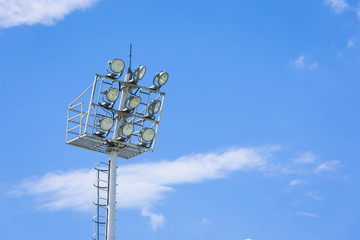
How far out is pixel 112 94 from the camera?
116ft

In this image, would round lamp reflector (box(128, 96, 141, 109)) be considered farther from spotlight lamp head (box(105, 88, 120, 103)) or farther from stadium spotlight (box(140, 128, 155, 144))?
stadium spotlight (box(140, 128, 155, 144))

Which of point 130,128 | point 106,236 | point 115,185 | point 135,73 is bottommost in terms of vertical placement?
point 106,236

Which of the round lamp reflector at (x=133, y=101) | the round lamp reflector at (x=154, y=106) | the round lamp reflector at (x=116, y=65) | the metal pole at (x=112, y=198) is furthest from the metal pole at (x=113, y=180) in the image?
the round lamp reflector at (x=154, y=106)

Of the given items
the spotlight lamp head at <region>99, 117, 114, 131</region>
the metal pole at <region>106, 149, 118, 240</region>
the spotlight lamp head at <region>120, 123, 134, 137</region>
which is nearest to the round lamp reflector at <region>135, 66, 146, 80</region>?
the spotlight lamp head at <region>120, 123, 134, 137</region>

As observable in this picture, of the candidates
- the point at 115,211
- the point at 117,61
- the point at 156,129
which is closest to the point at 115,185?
the point at 115,211

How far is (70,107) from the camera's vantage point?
3619cm

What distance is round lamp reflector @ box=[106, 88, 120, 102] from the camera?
3538 cm

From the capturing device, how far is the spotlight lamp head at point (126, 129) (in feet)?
117

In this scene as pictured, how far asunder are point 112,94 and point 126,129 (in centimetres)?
175

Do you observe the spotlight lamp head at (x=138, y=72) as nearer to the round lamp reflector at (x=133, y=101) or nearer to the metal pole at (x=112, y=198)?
the round lamp reflector at (x=133, y=101)

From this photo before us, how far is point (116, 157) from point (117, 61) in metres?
4.46

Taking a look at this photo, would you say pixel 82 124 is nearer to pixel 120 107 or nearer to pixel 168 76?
pixel 120 107

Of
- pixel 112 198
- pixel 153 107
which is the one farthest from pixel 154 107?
pixel 112 198

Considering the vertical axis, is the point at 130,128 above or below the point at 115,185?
above
